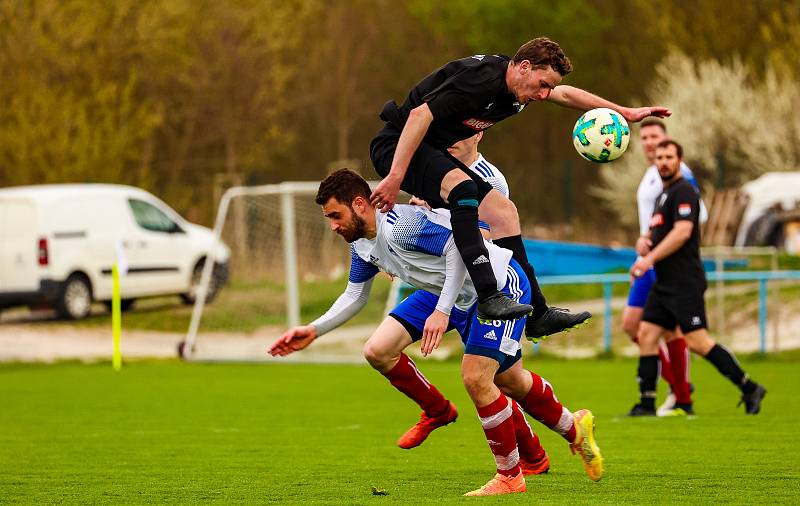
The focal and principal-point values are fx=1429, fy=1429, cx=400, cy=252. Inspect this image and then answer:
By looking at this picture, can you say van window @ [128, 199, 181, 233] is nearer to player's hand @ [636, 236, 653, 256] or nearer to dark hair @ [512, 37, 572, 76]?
player's hand @ [636, 236, 653, 256]

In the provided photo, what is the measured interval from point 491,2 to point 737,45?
10.6 m

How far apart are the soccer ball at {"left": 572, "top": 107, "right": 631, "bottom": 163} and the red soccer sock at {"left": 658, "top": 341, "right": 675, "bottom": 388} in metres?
3.94

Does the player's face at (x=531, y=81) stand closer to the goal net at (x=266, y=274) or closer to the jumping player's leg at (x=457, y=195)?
the jumping player's leg at (x=457, y=195)

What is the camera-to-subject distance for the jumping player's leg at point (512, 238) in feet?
25.0

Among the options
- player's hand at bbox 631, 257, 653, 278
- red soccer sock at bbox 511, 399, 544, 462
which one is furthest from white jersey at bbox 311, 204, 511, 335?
player's hand at bbox 631, 257, 653, 278

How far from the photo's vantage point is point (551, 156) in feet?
156

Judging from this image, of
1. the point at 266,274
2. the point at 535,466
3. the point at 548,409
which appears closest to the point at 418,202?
the point at 548,409

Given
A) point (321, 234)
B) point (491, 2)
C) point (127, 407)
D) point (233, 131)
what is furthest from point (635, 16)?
point (127, 407)

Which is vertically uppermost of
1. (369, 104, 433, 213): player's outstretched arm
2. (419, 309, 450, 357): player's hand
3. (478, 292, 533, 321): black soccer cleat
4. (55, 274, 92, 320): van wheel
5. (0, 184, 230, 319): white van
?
(369, 104, 433, 213): player's outstretched arm

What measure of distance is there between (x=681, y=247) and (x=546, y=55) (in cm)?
421

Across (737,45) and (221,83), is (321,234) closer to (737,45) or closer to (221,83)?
(221,83)

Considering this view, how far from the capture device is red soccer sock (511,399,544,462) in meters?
7.65

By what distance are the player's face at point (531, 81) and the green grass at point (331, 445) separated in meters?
2.01

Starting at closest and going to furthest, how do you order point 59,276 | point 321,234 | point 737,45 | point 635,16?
point 321,234 → point 59,276 → point 737,45 → point 635,16
